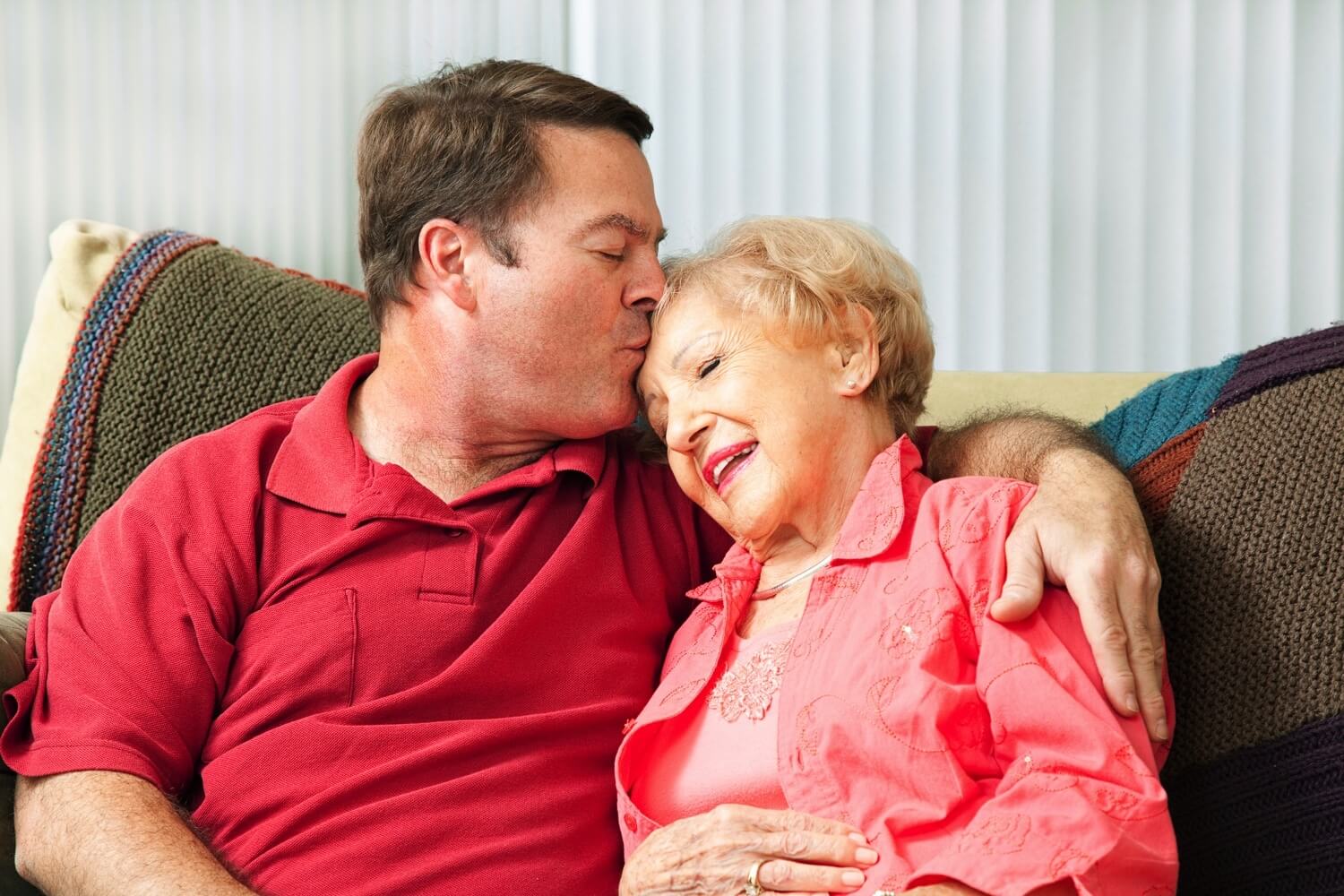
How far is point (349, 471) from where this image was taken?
1.60m

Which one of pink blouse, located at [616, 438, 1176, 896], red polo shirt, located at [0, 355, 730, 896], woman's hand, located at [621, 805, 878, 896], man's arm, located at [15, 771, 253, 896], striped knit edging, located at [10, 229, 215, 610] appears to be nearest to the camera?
pink blouse, located at [616, 438, 1176, 896]

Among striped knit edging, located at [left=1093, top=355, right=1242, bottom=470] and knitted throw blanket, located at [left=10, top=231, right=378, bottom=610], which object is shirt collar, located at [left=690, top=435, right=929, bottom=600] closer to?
striped knit edging, located at [left=1093, top=355, right=1242, bottom=470]

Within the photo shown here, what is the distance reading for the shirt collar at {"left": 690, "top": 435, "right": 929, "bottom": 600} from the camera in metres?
1.35

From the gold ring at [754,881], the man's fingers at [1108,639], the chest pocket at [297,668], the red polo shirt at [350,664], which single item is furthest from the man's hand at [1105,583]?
the chest pocket at [297,668]

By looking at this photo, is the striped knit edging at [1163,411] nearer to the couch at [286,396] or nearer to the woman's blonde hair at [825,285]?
the couch at [286,396]

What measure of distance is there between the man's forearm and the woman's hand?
47cm

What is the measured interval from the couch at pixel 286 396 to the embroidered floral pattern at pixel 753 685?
424 mm

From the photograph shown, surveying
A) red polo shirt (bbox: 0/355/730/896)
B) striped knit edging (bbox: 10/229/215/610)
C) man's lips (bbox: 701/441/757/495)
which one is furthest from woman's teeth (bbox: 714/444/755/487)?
striped knit edging (bbox: 10/229/215/610)

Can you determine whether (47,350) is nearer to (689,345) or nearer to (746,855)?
(689,345)

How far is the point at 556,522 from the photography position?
1.66 meters

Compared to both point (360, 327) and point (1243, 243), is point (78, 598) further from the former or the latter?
point (1243, 243)

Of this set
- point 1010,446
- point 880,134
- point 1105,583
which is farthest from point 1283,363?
point 880,134

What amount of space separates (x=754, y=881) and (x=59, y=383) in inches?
50.4

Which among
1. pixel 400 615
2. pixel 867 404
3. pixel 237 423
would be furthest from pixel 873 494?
pixel 237 423
